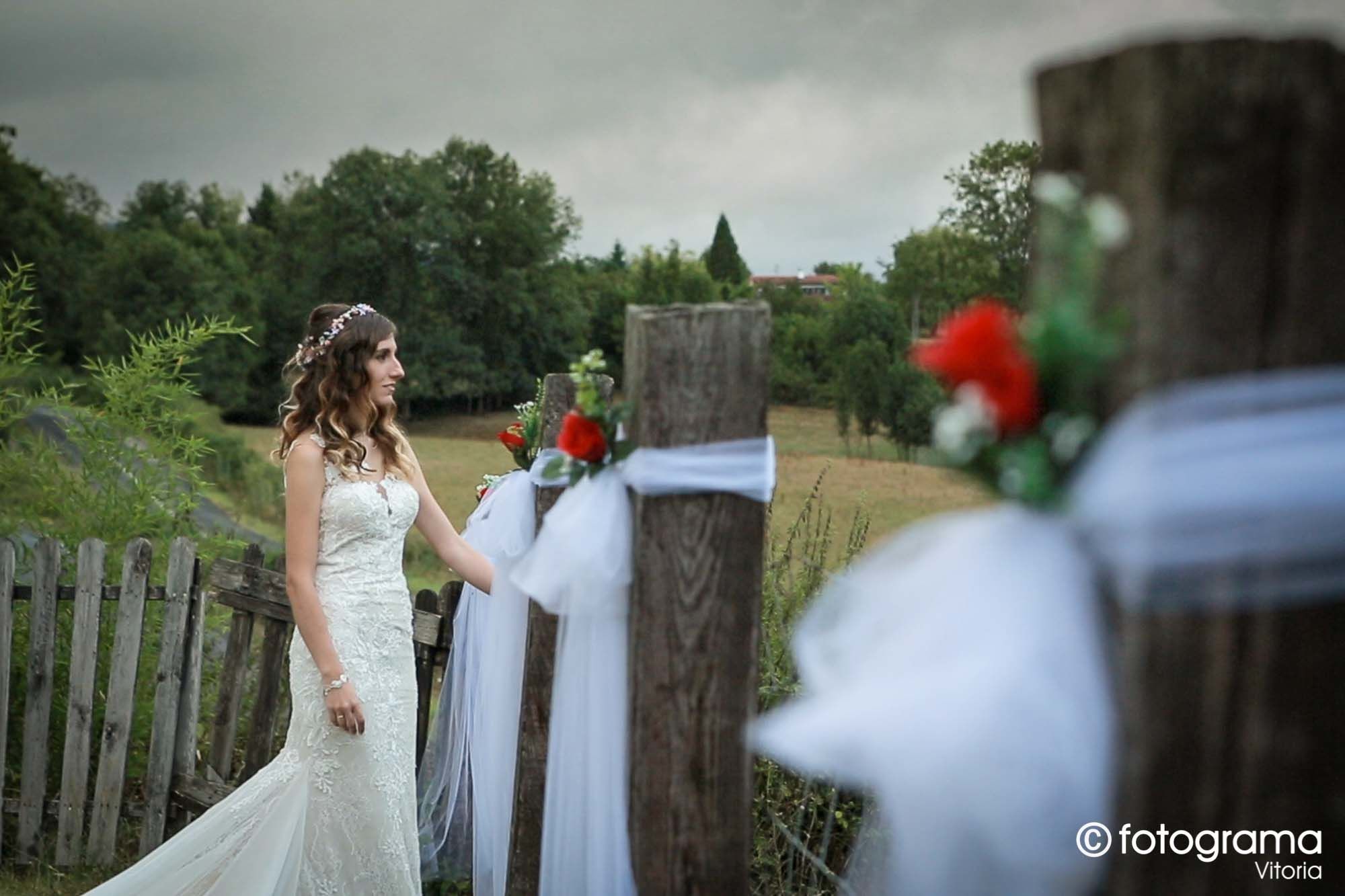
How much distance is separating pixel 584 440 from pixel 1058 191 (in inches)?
55.0

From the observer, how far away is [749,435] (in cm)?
262

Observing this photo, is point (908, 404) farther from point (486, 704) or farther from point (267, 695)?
point (486, 704)

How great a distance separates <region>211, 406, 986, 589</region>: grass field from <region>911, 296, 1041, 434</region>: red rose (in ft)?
9.63

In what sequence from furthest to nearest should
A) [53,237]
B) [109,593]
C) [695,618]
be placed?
1. [53,237]
2. [109,593]
3. [695,618]

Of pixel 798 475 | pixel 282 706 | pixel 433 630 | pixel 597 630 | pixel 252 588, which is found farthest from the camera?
pixel 798 475

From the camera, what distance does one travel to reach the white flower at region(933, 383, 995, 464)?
165 cm

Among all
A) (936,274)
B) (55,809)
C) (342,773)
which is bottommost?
(55,809)

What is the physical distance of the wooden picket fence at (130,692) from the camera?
17.3 ft

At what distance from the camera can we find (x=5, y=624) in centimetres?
538

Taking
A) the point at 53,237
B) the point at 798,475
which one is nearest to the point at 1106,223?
the point at 798,475

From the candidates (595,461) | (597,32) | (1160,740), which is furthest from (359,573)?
(597,32)

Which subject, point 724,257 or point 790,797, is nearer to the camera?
point 790,797

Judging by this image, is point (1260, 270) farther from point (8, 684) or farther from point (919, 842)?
point (8, 684)

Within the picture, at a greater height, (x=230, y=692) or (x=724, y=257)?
(x=724, y=257)
